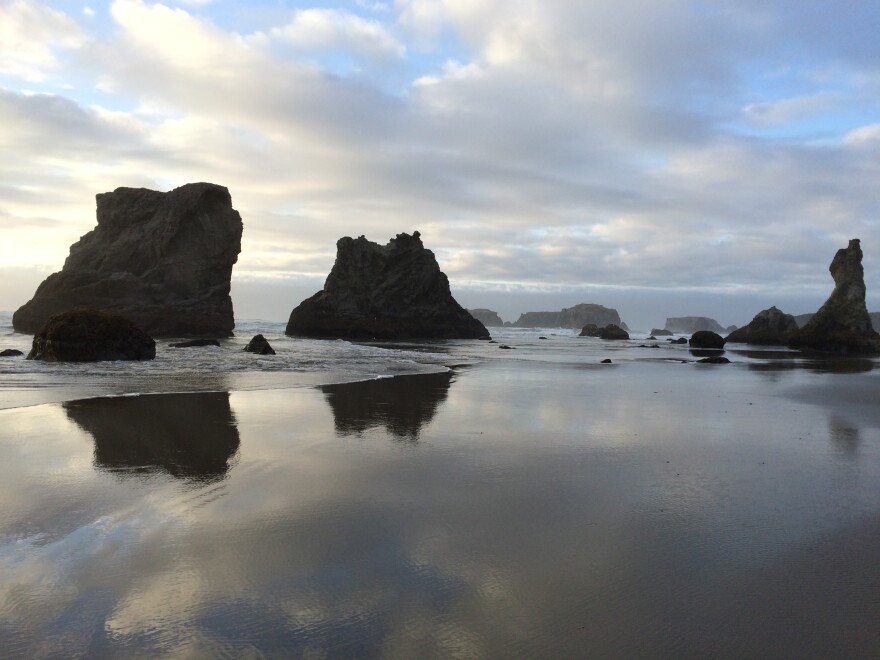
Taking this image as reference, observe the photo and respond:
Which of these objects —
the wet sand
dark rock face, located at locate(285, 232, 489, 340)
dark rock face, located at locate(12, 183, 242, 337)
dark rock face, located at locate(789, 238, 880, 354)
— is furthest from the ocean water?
dark rock face, located at locate(285, 232, 489, 340)

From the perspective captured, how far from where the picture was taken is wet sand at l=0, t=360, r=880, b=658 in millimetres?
2779

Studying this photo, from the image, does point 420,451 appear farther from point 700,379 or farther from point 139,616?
point 700,379

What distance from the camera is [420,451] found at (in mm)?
6945

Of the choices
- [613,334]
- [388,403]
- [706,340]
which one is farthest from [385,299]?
[388,403]

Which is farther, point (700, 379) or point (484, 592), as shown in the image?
point (700, 379)

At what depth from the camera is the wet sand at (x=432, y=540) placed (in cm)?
278

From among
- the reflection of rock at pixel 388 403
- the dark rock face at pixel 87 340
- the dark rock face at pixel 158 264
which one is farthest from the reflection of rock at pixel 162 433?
the dark rock face at pixel 158 264

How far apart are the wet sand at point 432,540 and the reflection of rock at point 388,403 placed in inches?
11.4

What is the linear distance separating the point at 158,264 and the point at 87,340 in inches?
1689

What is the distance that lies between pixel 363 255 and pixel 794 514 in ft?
241

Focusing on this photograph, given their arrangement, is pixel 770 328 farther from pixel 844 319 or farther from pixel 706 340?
pixel 706 340

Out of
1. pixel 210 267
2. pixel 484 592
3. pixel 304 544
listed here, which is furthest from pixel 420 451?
pixel 210 267

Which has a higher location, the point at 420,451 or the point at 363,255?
Answer: the point at 363,255

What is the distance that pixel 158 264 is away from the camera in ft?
189
